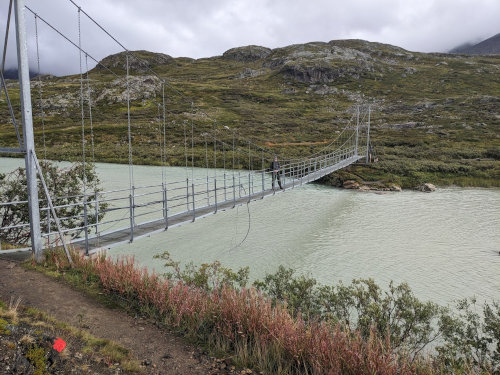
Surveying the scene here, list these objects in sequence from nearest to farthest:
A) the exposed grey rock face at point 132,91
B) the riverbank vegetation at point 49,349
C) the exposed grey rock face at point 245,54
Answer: the riverbank vegetation at point 49,349 → the exposed grey rock face at point 132,91 → the exposed grey rock face at point 245,54

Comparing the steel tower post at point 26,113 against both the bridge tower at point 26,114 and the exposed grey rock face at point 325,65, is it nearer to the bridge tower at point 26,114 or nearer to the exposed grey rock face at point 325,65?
the bridge tower at point 26,114

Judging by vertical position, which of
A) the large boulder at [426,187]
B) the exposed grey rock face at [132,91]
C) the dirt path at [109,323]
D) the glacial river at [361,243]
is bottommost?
the glacial river at [361,243]

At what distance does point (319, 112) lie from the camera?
232 ft

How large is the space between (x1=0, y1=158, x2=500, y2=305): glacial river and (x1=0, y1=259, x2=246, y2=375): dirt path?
16.2 ft

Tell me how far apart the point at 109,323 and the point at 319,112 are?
70.5m

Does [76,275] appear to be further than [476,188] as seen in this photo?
No

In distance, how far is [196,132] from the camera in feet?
184

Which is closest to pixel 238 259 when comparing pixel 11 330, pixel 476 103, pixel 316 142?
pixel 11 330

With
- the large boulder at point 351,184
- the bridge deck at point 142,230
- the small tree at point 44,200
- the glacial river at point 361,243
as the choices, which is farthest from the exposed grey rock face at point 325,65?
the small tree at point 44,200

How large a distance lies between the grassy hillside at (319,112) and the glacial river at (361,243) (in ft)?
19.7

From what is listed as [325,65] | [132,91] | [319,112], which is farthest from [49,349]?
[325,65]

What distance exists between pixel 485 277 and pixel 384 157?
2717cm

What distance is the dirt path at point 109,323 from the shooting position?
3.88 meters

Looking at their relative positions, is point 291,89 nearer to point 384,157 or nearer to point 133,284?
point 384,157
